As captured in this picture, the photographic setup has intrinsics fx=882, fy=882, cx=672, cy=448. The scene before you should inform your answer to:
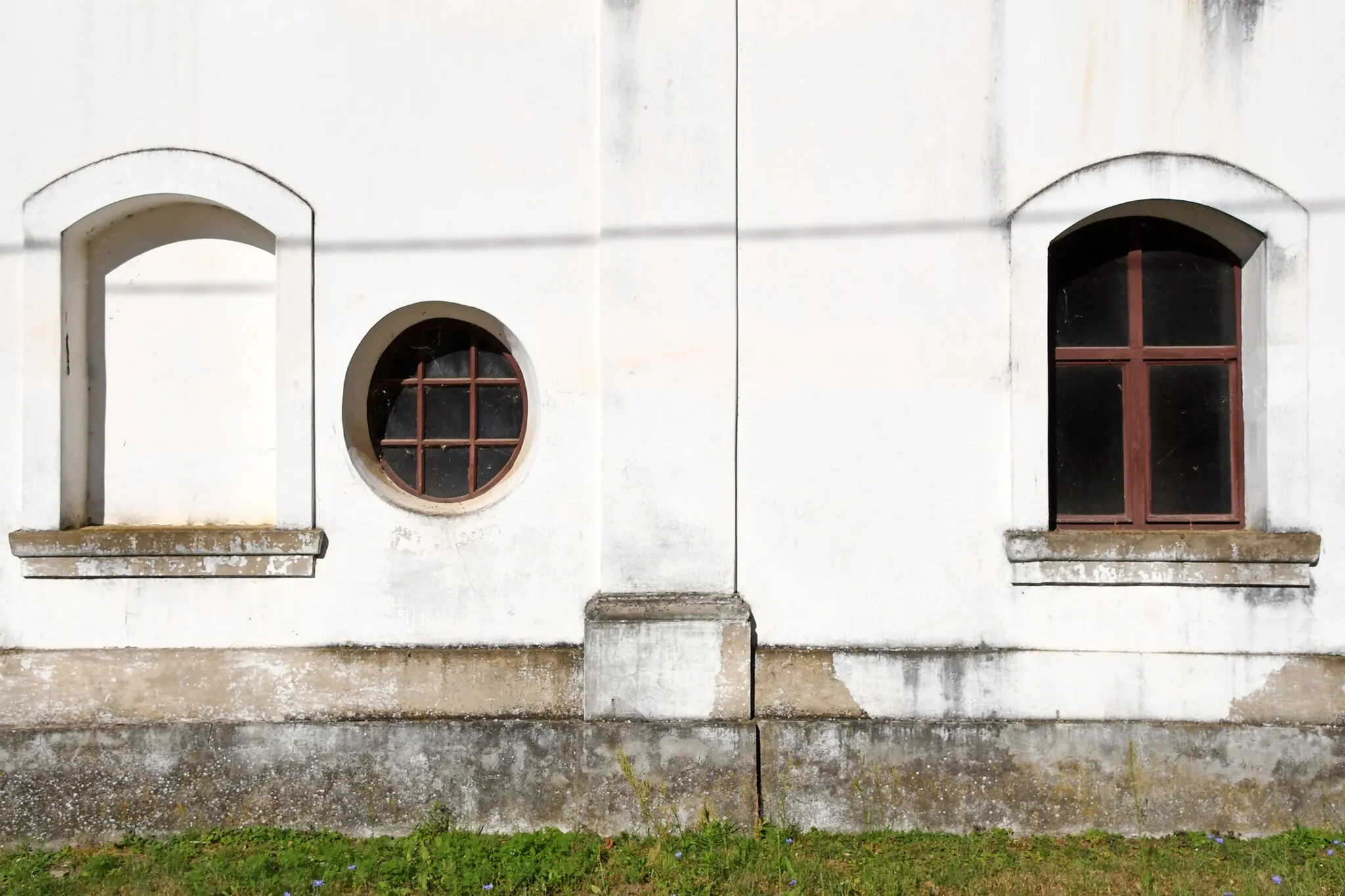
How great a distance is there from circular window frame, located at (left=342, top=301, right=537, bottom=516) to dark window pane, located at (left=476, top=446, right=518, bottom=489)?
1.6 inches

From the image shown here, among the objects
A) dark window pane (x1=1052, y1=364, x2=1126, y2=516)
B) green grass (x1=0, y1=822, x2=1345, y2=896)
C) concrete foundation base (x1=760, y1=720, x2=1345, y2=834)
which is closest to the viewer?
green grass (x1=0, y1=822, x2=1345, y2=896)

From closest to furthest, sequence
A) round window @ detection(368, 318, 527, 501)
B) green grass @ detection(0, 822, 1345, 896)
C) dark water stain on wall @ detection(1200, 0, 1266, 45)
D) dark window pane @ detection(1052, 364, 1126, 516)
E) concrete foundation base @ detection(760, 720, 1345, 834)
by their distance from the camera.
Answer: green grass @ detection(0, 822, 1345, 896)
concrete foundation base @ detection(760, 720, 1345, 834)
dark water stain on wall @ detection(1200, 0, 1266, 45)
dark window pane @ detection(1052, 364, 1126, 516)
round window @ detection(368, 318, 527, 501)

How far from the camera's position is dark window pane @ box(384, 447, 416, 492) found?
15.9ft

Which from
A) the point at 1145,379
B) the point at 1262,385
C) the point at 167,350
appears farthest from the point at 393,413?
the point at 1262,385

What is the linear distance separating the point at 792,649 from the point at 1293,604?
2.47 m


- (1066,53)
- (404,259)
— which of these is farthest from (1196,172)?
(404,259)

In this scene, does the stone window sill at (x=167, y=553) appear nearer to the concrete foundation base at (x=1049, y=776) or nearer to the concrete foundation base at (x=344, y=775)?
the concrete foundation base at (x=344, y=775)

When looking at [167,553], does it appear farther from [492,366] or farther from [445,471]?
[492,366]

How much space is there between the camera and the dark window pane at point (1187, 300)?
4.68 m

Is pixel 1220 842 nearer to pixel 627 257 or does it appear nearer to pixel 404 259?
pixel 627 257

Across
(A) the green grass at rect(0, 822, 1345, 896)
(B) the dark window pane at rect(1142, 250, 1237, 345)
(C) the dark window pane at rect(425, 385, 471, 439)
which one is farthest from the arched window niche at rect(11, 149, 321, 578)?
(B) the dark window pane at rect(1142, 250, 1237, 345)

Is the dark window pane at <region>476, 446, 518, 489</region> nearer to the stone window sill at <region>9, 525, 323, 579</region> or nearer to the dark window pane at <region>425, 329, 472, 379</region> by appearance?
the dark window pane at <region>425, 329, 472, 379</region>

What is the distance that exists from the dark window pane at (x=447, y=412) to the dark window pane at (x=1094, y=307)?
127 inches

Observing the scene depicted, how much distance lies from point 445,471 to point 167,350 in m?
1.63
